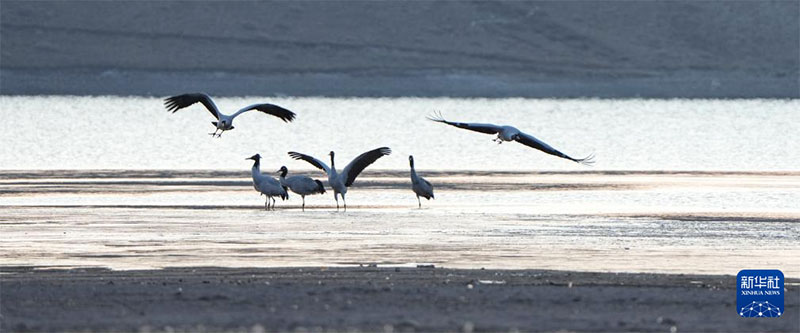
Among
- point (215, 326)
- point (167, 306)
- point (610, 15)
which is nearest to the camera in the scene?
point (215, 326)

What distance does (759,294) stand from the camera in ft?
50.4

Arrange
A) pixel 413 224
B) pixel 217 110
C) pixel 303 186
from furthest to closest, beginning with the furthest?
pixel 303 186 → pixel 217 110 → pixel 413 224

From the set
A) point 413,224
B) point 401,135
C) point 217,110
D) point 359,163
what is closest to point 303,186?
point 359,163

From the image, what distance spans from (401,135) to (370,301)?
51133mm

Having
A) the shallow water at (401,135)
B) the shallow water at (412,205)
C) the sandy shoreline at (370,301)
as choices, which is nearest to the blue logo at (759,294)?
the sandy shoreline at (370,301)

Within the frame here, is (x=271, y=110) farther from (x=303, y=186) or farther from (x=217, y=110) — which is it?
(x=303, y=186)

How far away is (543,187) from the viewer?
33.2 metres

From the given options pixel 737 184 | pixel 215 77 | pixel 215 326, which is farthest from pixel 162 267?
pixel 215 77

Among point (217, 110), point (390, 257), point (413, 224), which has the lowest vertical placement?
point (390, 257)

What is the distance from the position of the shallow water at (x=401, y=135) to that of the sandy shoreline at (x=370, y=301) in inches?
881

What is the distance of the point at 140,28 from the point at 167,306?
441 feet

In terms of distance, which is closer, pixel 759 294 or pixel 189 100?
pixel 759 294

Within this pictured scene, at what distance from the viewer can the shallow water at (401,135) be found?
4459 centimetres

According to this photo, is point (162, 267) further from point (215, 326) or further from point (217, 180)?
point (217, 180)
